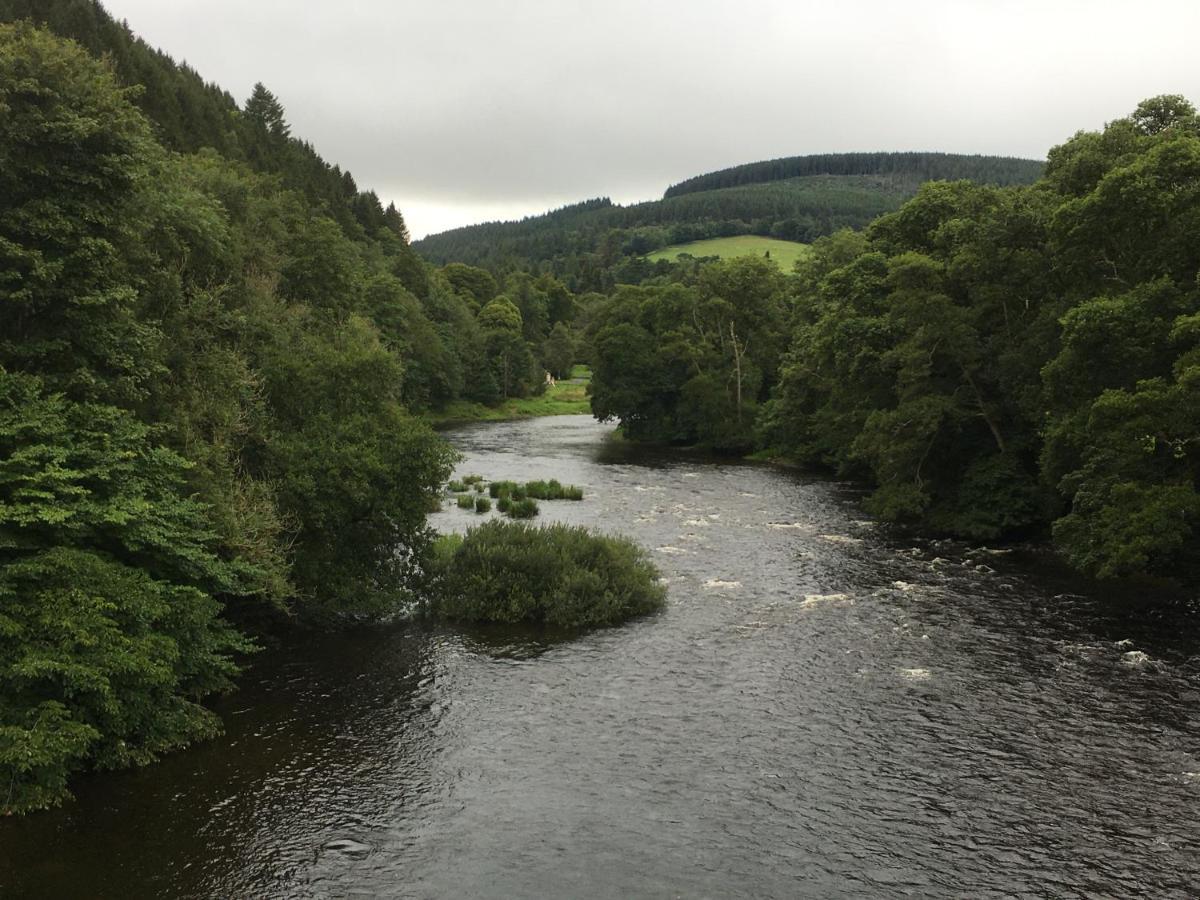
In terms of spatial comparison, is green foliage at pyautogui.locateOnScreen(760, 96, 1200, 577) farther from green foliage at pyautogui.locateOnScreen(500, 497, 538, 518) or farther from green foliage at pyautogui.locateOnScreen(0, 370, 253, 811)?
green foliage at pyautogui.locateOnScreen(0, 370, 253, 811)

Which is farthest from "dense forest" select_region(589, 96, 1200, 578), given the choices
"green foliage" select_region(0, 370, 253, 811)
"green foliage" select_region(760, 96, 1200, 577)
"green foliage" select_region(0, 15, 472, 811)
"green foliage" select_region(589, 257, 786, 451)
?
"green foliage" select_region(0, 370, 253, 811)

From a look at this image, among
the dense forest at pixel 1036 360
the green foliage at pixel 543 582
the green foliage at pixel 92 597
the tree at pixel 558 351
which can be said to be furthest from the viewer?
the tree at pixel 558 351

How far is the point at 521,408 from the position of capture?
12262 cm

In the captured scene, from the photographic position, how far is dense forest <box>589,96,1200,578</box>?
101 feet

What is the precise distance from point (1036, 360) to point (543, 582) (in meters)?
25.6

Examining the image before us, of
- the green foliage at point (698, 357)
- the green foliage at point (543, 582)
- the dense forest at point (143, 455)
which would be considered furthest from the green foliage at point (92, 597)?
the green foliage at point (698, 357)

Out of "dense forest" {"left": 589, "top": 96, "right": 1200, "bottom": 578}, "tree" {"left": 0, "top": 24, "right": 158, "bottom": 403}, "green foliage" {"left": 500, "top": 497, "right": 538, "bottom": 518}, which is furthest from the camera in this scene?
"green foliage" {"left": 500, "top": 497, "right": 538, "bottom": 518}

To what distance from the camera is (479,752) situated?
20484mm

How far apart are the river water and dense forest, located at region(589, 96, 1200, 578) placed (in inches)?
209

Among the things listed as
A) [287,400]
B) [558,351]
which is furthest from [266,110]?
[287,400]

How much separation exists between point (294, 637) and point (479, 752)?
10271mm

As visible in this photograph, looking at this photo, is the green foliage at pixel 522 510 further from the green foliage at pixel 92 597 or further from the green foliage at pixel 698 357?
the green foliage at pixel 698 357

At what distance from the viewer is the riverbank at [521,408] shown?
362ft

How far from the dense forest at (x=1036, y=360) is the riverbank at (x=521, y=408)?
45867mm
